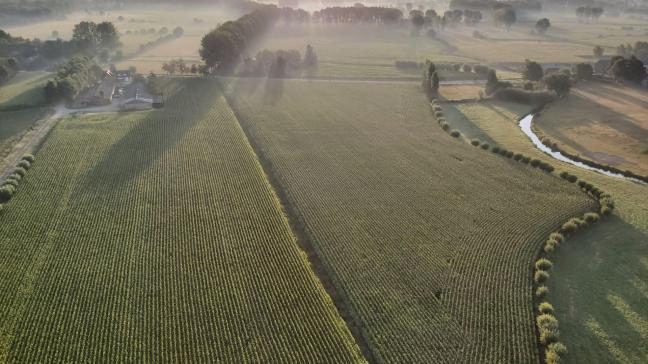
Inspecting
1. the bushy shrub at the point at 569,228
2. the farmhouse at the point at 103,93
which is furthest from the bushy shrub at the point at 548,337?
the farmhouse at the point at 103,93

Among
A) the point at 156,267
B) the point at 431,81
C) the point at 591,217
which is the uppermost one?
the point at 431,81

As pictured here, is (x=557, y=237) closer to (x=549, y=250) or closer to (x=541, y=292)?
(x=549, y=250)

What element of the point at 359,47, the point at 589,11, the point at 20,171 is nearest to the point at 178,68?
the point at 359,47

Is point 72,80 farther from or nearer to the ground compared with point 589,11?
nearer to the ground

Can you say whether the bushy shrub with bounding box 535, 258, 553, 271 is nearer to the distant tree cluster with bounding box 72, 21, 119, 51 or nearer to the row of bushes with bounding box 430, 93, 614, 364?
the row of bushes with bounding box 430, 93, 614, 364

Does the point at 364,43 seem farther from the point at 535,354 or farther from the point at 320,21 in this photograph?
the point at 535,354

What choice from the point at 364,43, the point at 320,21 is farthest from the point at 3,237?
the point at 320,21
